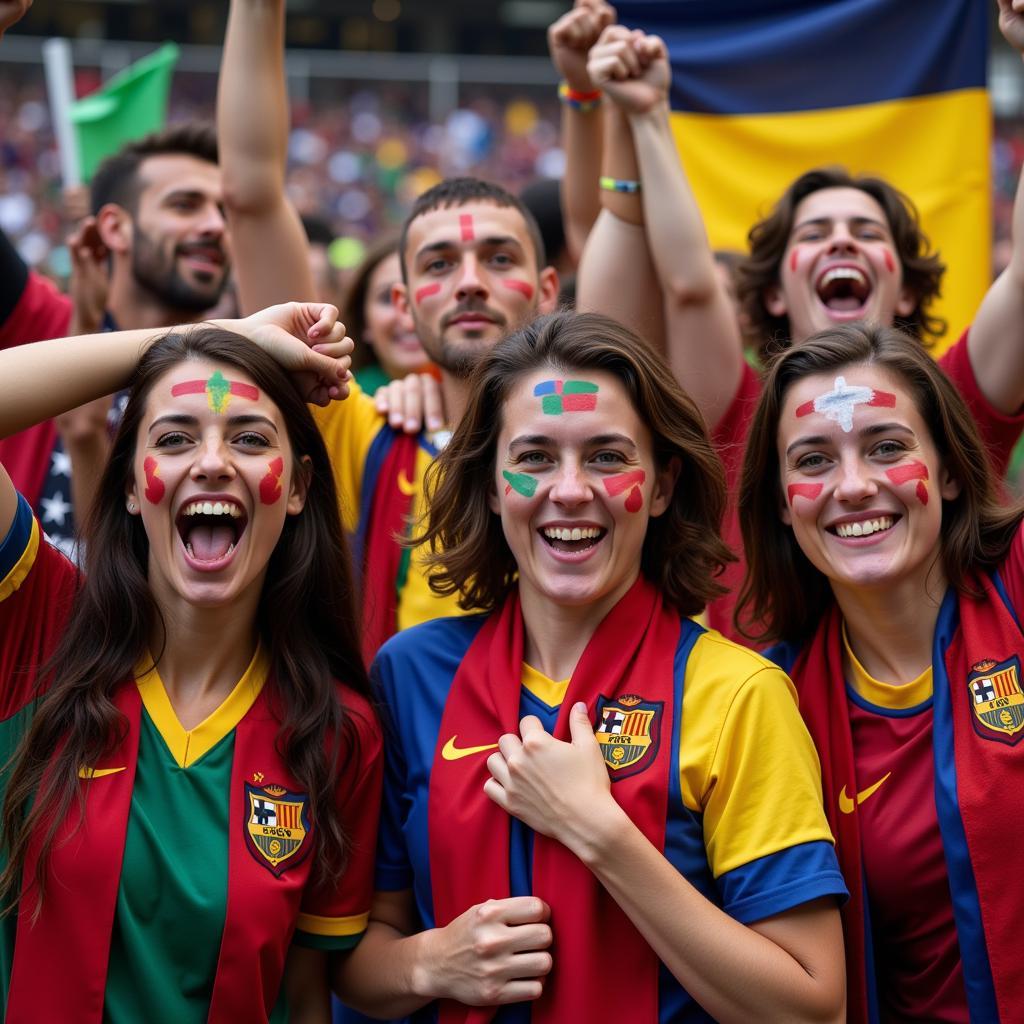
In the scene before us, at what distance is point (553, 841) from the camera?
101 inches

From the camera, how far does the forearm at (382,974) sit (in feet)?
8.69

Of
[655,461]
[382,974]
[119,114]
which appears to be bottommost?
[382,974]

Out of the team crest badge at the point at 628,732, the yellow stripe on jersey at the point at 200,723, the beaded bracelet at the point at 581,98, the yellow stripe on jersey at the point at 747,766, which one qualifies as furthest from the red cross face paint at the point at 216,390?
the beaded bracelet at the point at 581,98

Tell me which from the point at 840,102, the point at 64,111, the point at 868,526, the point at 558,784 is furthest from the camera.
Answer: the point at 64,111

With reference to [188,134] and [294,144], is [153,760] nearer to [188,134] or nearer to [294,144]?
[188,134]

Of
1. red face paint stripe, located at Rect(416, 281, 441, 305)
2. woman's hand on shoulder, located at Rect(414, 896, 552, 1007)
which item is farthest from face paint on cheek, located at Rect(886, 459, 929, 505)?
red face paint stripe, located at Rect(416, 281, 441, 305)

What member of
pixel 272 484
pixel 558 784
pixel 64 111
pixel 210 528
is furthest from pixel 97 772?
pixel 64 111

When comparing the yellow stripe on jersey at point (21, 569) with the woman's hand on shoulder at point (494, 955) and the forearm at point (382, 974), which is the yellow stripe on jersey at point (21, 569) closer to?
the forearm at point (382, 974)

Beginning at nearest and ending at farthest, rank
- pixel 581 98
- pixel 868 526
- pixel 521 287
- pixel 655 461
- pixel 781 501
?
pixel 868 526, pixel 655 461, pixel 781 501, pixel 521 287, pixel 581 98

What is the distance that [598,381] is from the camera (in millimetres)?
2875

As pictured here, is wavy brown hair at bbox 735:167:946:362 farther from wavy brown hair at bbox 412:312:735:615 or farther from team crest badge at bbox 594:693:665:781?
team crest badge at bbox 594:693:665:781

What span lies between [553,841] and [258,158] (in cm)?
223

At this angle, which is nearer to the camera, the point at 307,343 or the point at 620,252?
the point at 307,343

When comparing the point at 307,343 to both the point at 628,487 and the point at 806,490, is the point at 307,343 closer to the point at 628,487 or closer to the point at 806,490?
the point at 628,487
